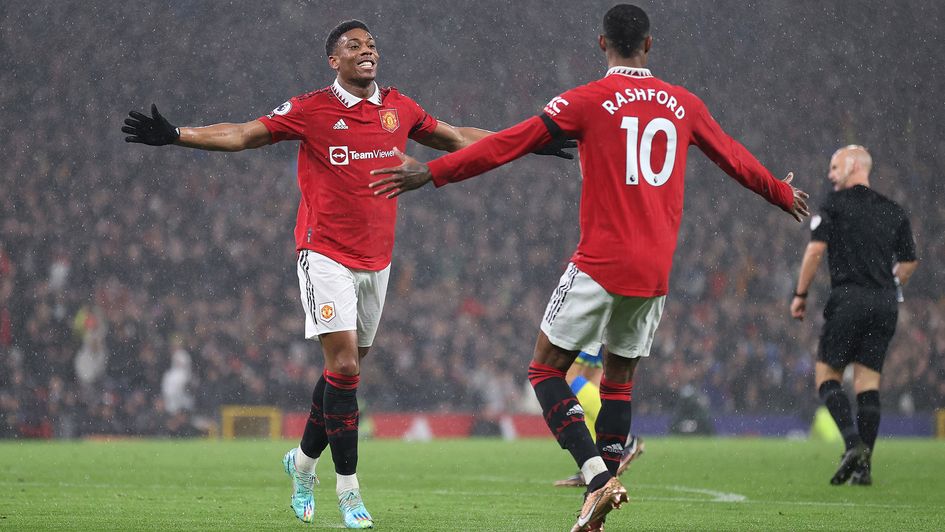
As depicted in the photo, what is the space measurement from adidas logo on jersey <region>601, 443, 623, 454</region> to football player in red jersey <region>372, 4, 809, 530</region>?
391 millimetres

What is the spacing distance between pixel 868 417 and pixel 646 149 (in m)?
4.44

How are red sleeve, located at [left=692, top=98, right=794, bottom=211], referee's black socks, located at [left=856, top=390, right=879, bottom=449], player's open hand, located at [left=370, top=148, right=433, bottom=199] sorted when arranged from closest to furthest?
1. player's open hand, located at [left=370, top=148, right=433, bottom=199]
2. red sleeve, located at [left=692, top=98, right=794, bottom=211]
3. referee's black socks, located at [left=856, top=390, right=879, bottom=449]

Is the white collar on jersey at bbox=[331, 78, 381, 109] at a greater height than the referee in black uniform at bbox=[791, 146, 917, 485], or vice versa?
the white collar on jersey at bbox=[331, 78, 381, 109]

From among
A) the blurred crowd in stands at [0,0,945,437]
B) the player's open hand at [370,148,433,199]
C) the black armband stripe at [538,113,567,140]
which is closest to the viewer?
the player's open hand at [370,148,433,199]

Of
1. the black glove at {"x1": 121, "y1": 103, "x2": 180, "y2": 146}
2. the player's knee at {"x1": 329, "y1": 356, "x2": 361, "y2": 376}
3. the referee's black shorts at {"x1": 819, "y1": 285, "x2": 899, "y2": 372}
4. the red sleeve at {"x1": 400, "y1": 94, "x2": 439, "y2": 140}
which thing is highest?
the red sleeve at {"x1": 400, "y1": 94, "x2": 439, "y2": 140}

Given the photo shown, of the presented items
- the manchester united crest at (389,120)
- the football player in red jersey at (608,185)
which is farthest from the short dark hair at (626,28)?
the manchester united crest at (389,120)

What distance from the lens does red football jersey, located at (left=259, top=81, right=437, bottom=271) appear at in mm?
5742

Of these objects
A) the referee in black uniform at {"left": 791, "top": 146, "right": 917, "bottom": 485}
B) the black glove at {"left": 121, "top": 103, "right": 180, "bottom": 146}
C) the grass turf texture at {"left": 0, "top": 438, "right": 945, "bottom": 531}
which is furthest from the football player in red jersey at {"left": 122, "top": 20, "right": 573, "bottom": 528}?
the referee in black uniform at {"left": 791, "top": 146, "right": 917, "bottom": 485}

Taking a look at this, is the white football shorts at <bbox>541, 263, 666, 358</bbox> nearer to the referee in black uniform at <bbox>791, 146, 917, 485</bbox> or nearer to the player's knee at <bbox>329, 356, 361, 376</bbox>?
the player's knee at <bbox>329, 356, 361, 376</bbox>

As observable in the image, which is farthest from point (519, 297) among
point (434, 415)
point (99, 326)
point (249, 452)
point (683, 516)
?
point (683, 516)

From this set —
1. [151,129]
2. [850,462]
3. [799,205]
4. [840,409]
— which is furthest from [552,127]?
[840,409]

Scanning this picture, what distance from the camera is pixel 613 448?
204 inches

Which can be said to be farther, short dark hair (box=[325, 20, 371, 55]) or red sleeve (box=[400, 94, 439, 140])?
red sleeve (box=[400, 94, 439, 140])

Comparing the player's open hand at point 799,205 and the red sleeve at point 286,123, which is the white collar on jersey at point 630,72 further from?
the red sleeve at point 286,123
